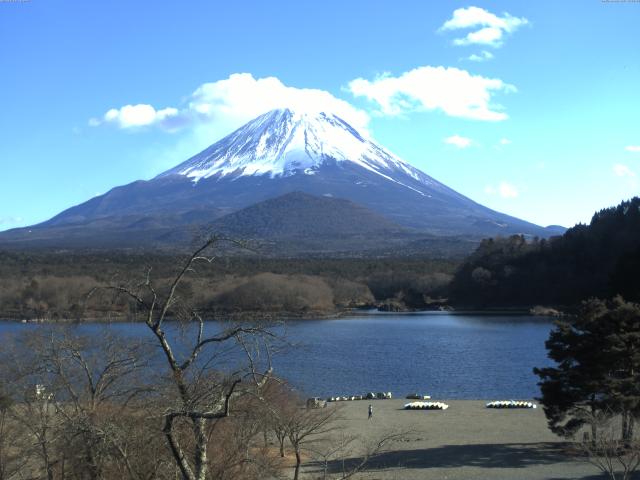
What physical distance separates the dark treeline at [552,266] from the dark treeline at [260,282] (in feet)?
15.8

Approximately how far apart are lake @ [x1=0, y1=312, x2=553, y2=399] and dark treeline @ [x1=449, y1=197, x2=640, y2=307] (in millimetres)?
8451

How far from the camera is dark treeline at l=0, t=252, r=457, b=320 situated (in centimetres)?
4747

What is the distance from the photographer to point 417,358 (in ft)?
96.7

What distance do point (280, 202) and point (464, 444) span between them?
99537 millimetres

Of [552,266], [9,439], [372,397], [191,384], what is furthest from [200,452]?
[552,266]

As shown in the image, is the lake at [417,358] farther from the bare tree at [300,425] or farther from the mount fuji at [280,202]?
the mount fuji at [280,202]

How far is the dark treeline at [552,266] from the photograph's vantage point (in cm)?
5178

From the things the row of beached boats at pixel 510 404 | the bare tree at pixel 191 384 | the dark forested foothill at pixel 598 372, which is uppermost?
the bare tree at pixel 191 384

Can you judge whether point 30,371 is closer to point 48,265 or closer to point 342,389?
point 342,389

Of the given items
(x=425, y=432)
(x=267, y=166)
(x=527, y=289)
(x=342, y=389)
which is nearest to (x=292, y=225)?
(x=267, y=166)

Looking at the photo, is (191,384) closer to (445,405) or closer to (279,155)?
(445,405)

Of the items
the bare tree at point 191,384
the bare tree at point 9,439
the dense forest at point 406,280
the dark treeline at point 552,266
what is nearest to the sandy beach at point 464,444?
the bare tree at point 9,439

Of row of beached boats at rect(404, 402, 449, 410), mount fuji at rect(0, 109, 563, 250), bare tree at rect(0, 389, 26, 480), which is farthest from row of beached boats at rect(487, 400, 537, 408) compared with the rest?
mount fuji at rect(0, 109, 563, 250)

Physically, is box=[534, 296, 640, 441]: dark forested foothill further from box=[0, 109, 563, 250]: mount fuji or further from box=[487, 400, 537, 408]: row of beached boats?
box=[0, 109, 563, 250]: mount fuji
